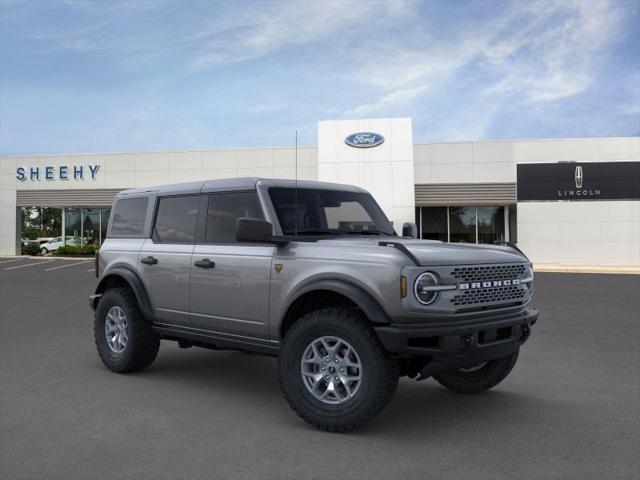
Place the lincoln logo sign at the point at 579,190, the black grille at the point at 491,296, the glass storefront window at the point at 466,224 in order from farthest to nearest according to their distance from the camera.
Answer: the glass storefront window at the point at 466,224 < the lincoln logo sign at the point at 579,190 < the black grille at the point at 491,296

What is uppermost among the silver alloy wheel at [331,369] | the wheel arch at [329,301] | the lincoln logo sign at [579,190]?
the lincoln logo sign at [579,190]

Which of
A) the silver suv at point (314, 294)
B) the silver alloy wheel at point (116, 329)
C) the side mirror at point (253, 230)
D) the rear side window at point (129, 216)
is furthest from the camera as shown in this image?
the rear side window at point (129, 216)

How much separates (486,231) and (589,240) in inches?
197

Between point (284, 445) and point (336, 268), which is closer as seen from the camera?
point (284, 445)

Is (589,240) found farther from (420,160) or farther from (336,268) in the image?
(336,268)

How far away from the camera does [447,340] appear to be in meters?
4.20

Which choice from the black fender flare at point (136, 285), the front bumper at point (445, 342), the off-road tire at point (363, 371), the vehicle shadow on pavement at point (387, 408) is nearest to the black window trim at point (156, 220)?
the black fender flare at point (136, 285)

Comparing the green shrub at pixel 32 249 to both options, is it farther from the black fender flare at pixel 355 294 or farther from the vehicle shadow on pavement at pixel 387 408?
the black fender flare at pixel 355 294

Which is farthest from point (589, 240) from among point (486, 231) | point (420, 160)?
point (420, 160)

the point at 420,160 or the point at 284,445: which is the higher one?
the point at 420,160

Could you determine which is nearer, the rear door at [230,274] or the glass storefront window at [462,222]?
Result: the rear door at [230,274]

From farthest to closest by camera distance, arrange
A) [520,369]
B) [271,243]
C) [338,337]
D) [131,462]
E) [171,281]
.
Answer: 1. [520,369]
2. [171,281]
3. [271,243]
4. [338,337]
5. [131,462]

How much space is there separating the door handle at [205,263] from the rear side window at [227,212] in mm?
233

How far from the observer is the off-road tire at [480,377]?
5.44m
